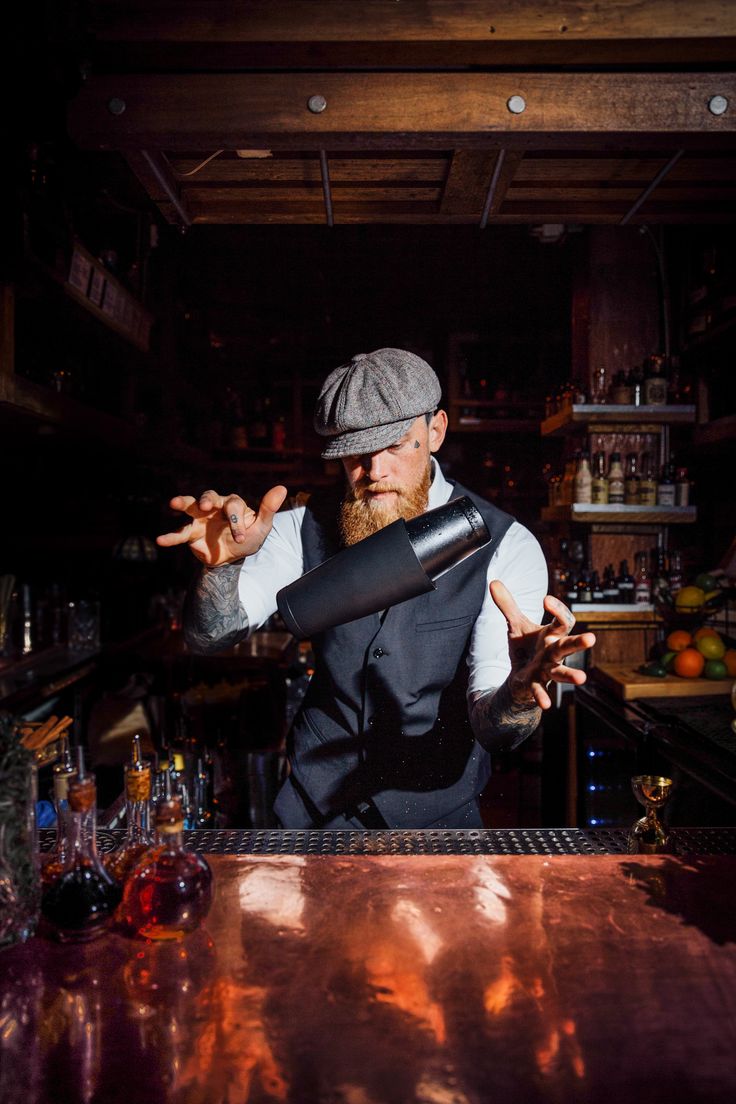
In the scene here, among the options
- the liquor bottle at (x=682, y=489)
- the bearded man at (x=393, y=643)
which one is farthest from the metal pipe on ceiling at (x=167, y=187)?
the liquor bottle at (x=682, y=489)

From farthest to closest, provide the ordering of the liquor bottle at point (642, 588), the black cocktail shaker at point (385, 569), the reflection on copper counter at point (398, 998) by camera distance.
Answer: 1. the liquor bottle at point (642, 588)
2. the black cocktail shaker at point (385, 569)
3. the reflection on copper counter at point (398, 998)

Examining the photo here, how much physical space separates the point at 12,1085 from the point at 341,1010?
1.05ft

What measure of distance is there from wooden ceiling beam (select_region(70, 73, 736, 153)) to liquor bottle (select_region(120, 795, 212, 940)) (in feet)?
3.71

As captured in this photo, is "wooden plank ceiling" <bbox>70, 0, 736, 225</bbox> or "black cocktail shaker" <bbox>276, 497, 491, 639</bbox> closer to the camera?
"black cocktail shaker" <bbox>276, 497, 491, 639</bbox>

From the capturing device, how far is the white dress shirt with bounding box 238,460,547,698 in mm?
1653

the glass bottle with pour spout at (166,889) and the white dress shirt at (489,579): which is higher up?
the white dress shirt at (489,579)

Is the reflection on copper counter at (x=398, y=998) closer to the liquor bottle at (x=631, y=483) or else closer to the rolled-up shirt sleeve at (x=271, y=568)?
the rolled-up shirt sleeve at (x=271, y=568)

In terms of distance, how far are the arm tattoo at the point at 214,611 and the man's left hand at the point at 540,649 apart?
53 centimetres

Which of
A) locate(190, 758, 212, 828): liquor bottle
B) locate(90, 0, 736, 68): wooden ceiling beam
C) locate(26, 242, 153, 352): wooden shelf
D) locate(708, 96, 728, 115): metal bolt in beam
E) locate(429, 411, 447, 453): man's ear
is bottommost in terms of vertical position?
locate(190, 758, 212, 828): liquor bottle

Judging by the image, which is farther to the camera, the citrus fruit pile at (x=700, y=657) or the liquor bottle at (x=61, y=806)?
the citrus fruit pile at (x=700, y=657)

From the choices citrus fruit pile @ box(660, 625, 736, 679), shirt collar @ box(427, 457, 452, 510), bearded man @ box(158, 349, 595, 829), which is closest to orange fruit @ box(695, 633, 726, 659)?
citrus fruit pile @ box(660, 625, 736, 679)

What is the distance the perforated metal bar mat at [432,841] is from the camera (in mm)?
1279

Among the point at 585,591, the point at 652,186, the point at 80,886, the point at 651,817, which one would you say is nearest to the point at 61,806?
the point at 80,886

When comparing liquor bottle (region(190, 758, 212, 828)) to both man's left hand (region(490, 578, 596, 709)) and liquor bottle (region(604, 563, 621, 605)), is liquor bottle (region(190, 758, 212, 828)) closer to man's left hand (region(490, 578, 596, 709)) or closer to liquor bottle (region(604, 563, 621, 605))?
man's left hand (region(490, 578, 596, 709))
